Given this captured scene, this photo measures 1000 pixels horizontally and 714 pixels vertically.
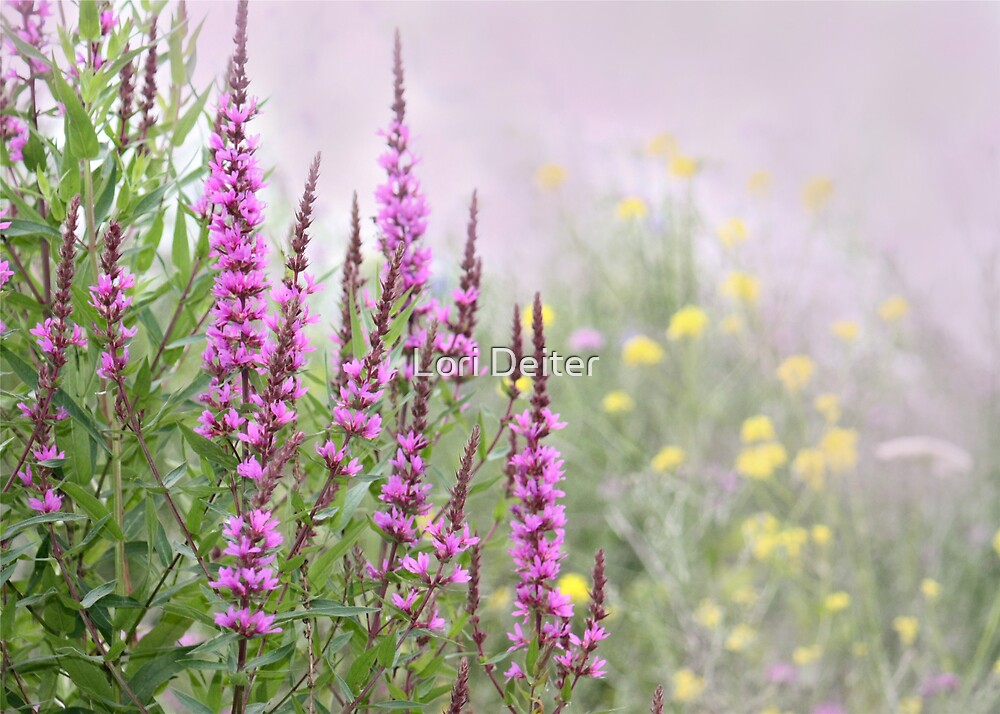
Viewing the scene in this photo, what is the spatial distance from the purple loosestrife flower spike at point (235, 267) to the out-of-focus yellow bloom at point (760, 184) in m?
1.97

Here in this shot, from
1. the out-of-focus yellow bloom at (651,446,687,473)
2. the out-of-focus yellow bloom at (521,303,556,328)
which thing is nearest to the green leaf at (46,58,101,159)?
the out-of-focus yellow bloom at (521,303,556,328)

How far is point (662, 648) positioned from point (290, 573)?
44.9 inches

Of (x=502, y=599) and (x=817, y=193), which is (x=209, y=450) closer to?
(x=502, y=599)

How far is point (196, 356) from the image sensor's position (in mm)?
727

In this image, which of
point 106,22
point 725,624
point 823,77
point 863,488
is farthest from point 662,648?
point 823,77

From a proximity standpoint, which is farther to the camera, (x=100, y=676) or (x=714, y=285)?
(x=714, y=285)

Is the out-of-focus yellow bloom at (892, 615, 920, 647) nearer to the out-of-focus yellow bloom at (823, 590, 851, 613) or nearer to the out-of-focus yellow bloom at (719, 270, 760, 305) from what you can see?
the out-of-focus yellow bloom at (823, 590, 851, 613)

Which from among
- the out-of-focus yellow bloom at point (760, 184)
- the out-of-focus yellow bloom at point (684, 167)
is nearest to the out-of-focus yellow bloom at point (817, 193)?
the out-of-focus yellow bloom at point (760, 184)

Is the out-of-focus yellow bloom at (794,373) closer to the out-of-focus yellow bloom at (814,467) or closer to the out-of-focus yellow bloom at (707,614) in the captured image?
the out-of-focus yellow bloom at (814,467)

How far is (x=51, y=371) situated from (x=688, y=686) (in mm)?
1288

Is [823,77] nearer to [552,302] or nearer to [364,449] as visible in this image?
[552,302]

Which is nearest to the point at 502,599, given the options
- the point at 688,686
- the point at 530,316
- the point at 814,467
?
the point at 688,686

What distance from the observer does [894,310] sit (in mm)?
2111

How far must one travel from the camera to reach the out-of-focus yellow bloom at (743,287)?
74.1 inches
